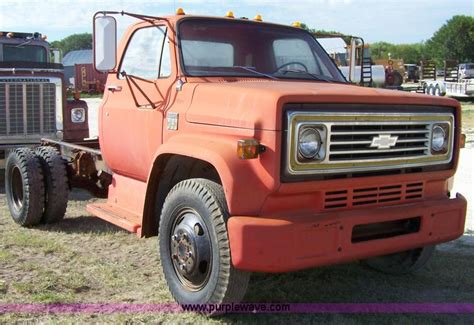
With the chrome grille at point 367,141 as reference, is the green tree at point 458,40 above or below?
above

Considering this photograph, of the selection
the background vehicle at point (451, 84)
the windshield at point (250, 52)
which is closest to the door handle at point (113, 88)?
the windshield at point (250, 52)

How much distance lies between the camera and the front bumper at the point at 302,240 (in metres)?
3.35

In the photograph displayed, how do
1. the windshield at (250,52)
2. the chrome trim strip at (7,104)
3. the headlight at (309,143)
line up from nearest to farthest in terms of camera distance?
the headlight at (309,143)
the windshield at (250,52)
the chrome trim strip at (7,104)

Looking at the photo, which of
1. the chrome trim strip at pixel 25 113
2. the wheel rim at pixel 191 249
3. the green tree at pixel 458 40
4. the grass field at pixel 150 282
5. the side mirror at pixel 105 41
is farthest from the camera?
the green tree at pixel 458 40

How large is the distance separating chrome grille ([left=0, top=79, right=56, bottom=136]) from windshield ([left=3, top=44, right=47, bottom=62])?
170cm

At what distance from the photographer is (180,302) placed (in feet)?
13.0

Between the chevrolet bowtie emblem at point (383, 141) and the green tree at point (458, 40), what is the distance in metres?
69.3

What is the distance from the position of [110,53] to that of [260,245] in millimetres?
2023

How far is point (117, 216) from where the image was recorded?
196 inches

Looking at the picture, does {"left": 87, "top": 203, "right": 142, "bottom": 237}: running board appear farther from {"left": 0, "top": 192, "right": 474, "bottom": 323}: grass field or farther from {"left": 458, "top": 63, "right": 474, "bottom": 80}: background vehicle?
{"left": 458, "top": 63, "right": 474, "bottom": 80}: background vehicle

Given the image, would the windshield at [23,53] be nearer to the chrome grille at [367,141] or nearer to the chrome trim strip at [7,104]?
the chrome trim strip at [7,104]

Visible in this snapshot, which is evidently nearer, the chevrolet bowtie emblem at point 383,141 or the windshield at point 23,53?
the chevrolet bowtie emblem at point 383,141

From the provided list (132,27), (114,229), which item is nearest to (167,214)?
(132,27)

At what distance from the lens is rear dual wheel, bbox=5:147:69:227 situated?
20.0ft
